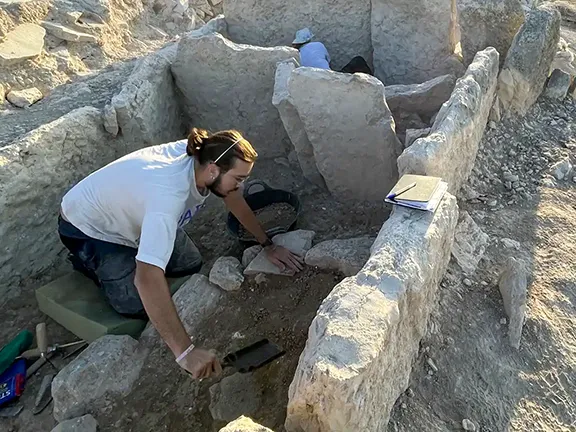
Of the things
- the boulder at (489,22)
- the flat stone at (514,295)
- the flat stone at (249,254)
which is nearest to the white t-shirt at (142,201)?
the flat stone at (249,254)

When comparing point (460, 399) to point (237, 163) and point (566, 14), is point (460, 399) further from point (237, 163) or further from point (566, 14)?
point (566, 14)

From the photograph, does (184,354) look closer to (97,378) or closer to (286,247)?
(97,378)

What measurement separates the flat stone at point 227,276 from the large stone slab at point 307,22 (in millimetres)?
2622

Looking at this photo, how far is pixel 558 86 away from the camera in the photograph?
5312 mm

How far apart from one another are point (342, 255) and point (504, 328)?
0.99 m

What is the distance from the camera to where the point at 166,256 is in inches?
125

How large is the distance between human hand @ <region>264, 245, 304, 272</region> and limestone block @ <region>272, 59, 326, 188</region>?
3.16 ft

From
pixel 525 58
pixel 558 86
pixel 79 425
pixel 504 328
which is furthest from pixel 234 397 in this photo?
pixel 558 86

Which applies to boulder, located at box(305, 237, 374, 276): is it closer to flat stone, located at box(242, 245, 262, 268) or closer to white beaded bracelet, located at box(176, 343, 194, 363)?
flat stone, located at box(242, 245, 262, 268)

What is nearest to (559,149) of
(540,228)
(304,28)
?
(540,228)

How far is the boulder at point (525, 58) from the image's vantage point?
A: 4844 millimetres

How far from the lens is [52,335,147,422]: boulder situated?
11.0ft

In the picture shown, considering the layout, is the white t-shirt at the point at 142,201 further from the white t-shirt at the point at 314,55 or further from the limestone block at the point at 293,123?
the white t-shirt at the point at 314,55

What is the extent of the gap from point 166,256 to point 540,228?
2.36m
